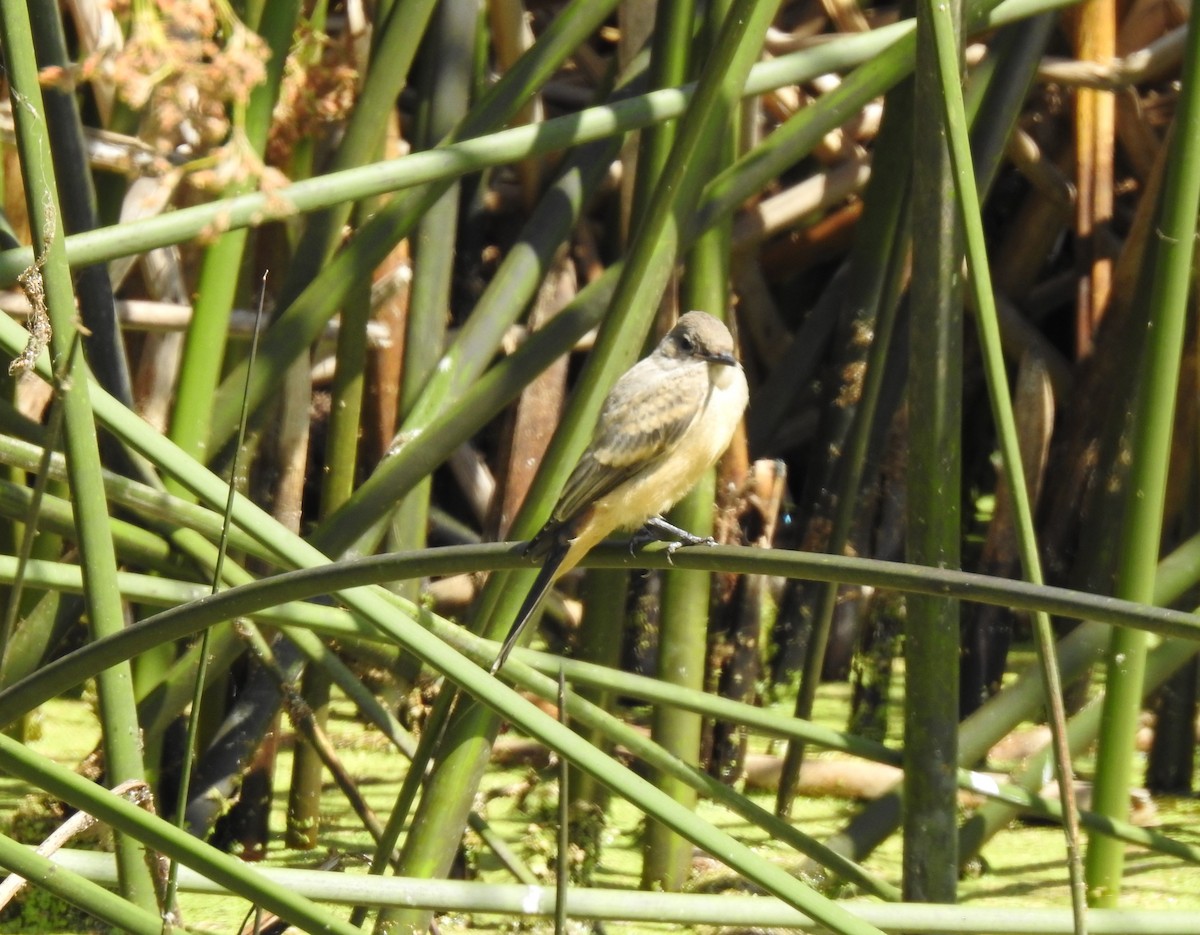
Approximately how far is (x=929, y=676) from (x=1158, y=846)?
0.57 metres

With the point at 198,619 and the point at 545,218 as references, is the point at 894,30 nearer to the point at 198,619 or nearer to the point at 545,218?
the point at 545,218

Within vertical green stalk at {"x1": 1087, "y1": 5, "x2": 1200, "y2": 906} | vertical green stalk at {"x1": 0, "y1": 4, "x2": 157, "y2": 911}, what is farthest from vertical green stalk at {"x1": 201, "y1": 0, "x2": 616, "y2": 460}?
vertical green stalk at {"x1": 1087, "y1": 5, "x2": 1200, "y2": 906}

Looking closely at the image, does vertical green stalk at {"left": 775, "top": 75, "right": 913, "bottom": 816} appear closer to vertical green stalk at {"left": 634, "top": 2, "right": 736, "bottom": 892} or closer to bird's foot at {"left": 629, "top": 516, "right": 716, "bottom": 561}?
vertical green stalk at {"left": 634, "top": 2, "right": 736, "bottom": 892}

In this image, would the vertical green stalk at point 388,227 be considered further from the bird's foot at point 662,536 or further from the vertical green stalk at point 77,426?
the vertical green stalk at point 77,426

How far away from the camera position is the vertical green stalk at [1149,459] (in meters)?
2.21

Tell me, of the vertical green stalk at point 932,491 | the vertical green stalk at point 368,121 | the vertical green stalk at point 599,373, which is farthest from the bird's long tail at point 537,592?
the vertical green stalk at point 368,121

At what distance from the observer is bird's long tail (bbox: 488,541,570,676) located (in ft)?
7.34

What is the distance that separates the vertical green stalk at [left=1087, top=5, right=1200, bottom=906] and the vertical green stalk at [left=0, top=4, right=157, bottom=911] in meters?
1.36

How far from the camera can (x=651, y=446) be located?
8.53 ft

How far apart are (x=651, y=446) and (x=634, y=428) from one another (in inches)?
1.7

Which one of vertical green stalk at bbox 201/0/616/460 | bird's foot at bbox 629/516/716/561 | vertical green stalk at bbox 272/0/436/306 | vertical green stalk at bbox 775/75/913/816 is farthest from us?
vertical green stalk at bbox 775/75/913/816

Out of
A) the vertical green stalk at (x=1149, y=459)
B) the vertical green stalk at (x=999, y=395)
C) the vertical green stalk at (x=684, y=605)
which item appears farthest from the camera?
the vertical green stalk at (x=684, y=605)

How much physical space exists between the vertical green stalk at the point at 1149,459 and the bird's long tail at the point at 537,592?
0.83 m

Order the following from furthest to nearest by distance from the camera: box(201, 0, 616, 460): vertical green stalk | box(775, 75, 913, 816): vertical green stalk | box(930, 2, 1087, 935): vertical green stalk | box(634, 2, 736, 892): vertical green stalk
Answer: box(775, 75, 913, 816): vertical green stalk
box(634, 2, 736, 892): vertical green stalk
box(201, 0, 616, 460): vertical green stalk
box(930, 2, 1087, 935): vertical green stalk
